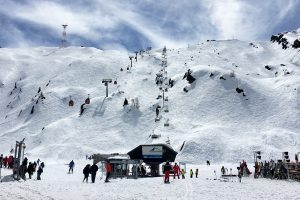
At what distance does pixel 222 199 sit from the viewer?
1730 cm

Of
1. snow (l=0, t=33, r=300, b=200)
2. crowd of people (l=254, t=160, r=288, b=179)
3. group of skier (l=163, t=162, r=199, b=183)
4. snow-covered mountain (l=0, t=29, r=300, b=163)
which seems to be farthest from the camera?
snow-covered mountain (l=0, t=29, r=300, b=163)

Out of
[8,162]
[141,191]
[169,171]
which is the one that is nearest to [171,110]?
[8,162]

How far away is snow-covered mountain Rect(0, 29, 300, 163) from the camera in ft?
264

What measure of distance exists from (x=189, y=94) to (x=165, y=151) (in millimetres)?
58635

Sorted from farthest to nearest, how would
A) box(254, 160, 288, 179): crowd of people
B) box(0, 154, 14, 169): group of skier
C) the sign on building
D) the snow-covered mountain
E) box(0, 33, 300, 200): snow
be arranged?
the snow-covered mountain, box(0, 33, 300, 200): snow, the sign on building, box(0, 154, 14, 169): group of skier, box(254, 160, 288, 179): crowd of people

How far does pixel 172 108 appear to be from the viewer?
321 ft

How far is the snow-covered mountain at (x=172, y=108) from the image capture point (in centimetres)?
8044

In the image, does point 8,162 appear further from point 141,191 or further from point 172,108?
point 172,108

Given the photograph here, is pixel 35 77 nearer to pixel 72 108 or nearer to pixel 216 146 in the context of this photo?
pixel 72 108

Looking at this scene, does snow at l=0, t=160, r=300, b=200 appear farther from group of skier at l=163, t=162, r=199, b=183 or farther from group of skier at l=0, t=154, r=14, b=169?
group of skier at l=0, t=154, r=14, b=169

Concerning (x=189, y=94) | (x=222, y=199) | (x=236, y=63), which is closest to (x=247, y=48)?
(x=236, y=63)

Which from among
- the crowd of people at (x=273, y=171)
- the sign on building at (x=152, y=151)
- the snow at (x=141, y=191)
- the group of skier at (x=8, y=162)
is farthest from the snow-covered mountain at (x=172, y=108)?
the snow at (x=141, y=191)

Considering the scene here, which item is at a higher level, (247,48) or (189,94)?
(247,48)

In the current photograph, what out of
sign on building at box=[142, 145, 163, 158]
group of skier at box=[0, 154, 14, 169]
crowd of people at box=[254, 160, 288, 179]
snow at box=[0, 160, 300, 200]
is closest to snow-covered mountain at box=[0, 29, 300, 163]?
sign on building at box=[142, 145, 163, 158]
